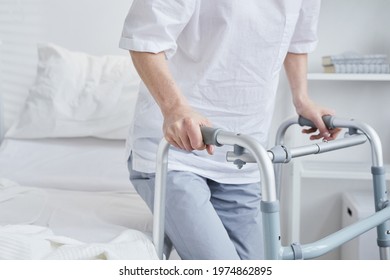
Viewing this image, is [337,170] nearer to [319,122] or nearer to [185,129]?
[319,122]

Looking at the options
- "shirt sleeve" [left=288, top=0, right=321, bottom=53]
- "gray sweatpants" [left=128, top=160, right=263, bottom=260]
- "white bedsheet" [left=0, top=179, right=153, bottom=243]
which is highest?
"shirt sleeve" [left=288, top=0, right=321, bottom=53]

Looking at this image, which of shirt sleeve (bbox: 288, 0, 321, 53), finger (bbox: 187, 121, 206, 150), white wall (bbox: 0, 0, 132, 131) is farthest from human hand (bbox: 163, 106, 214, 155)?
white wall (bbox: 0, 0, 132, 131)

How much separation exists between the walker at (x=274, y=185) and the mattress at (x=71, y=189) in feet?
1.02

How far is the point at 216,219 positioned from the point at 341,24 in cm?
144

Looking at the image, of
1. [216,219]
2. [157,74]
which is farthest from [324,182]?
[157,74]

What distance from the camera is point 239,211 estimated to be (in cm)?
145

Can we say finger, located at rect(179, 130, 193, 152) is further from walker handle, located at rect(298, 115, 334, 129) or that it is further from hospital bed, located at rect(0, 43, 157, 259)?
walker handle, located at rect(298, 115, 334, 129)

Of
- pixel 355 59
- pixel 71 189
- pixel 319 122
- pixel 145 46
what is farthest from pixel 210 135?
pixel 355 59

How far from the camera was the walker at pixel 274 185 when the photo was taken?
2.94 feet

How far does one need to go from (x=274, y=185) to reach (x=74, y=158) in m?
1.30

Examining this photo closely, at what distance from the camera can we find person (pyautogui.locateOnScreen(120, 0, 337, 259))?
45.7 inches

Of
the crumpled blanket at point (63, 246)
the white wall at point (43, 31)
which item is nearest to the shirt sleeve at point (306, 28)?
the crumpled blanket at point (63, 246)

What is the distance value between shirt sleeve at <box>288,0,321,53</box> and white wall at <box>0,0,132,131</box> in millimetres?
1088

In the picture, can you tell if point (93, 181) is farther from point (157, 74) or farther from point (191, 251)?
point (157, 74)
